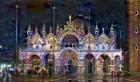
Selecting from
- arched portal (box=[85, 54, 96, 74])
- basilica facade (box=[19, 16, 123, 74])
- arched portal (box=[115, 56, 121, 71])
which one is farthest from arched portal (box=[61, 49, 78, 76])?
arched portal (box=[115, 56, 121, 71])

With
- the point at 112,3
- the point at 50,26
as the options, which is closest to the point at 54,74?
the point at 50,26

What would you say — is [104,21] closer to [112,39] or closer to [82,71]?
[112,39]

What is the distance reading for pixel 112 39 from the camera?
3244cm

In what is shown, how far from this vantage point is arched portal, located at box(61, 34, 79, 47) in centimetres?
3234

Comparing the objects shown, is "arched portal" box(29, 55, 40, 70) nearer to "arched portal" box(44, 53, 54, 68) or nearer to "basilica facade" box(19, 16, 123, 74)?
"basilica facade" box(19, 16, 123, 74)

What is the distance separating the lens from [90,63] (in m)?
31.2

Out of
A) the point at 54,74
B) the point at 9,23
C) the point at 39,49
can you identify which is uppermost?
the point at 9,23

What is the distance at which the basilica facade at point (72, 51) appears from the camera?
30.9 metres

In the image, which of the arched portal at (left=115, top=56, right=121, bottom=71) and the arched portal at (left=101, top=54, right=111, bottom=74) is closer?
the arched portal at (left=115, top=56, right=121, bottom=71)

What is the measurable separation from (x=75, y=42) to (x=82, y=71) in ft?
9.50

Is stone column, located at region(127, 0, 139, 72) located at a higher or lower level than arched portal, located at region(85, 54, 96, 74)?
higher

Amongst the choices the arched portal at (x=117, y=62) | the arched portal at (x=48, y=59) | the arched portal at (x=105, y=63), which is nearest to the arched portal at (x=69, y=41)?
the arched portal at (x=48, y=59)

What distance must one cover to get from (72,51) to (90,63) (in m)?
1.82

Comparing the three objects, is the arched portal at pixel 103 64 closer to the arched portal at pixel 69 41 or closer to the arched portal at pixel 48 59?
the arched portal at pixel 69 41
